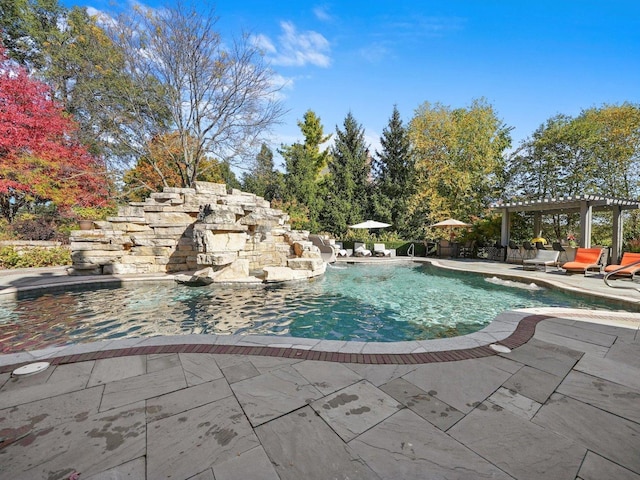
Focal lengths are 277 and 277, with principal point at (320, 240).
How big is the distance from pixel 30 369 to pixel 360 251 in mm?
14091

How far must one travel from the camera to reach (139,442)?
169cm

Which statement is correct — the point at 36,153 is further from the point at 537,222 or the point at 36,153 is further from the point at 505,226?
the point at 537,222

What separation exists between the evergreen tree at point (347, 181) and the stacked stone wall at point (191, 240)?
977 centimetres

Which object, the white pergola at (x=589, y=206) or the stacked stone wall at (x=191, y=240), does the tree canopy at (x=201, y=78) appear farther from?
the white pergola at (x=589, y=206)

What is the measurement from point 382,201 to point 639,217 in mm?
13760

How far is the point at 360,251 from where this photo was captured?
1575 cm

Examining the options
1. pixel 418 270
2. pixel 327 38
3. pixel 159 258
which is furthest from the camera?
pixel 418 270

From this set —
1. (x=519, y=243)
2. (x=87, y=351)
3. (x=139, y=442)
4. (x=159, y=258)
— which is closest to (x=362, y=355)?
(x=139, y=442)

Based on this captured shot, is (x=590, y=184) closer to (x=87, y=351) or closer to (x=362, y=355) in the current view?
(x=362, y=355)

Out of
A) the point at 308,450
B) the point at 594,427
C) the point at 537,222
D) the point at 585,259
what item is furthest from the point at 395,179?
the point at 308,450

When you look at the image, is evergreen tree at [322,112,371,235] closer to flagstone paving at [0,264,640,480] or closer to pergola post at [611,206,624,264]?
pergola post at [611,206,624,264]

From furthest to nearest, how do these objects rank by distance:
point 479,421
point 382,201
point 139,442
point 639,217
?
point 382,201 < point 639,217 < point 479,421 < point 139,442

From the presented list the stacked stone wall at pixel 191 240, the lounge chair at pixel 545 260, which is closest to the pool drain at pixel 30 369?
the stacked stone wall at pixel 191 240

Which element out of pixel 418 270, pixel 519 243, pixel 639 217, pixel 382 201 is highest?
pixel 382 201
